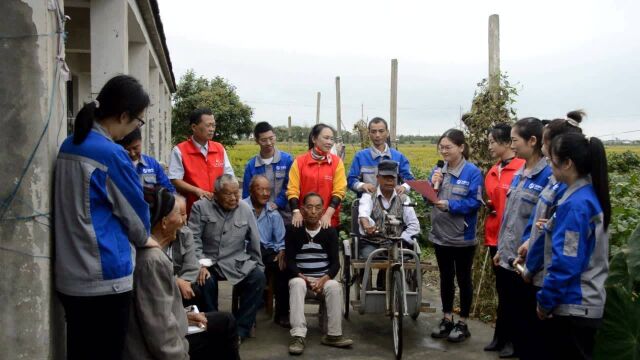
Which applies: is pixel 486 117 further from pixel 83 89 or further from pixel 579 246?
pixel 83 89

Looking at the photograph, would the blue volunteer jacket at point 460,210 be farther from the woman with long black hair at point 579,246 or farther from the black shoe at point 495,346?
the woman with long black hair at point 579,246

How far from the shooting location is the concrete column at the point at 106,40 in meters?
5.64

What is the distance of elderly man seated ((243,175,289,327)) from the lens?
5945 mm

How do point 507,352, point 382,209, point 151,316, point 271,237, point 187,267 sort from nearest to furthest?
1. point 151,316
2. point 187,267
3. point 507,352
4. point 382,209
5. point 271,237

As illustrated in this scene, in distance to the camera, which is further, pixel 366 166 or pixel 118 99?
pixel 366 166

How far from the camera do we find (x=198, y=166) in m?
6.01

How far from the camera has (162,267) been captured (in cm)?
312

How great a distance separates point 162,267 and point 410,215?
3.21 m

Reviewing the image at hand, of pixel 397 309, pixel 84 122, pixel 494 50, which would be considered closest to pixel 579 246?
pixel 397 309

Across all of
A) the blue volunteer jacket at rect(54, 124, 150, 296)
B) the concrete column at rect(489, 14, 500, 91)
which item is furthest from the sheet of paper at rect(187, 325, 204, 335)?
the concrete column at rect(489, 14, 500, 91)

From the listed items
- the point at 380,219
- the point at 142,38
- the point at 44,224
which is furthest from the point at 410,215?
the point at 142,38

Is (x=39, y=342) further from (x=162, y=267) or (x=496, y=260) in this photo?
(x=496, y=260)

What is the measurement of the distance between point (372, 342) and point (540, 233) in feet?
7.43

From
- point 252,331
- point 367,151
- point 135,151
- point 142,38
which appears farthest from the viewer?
point 142,38
